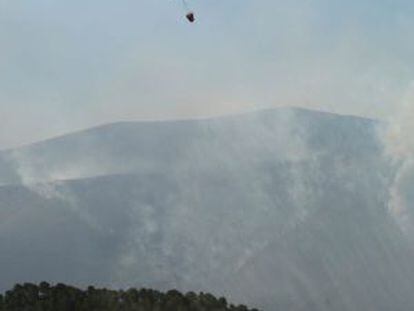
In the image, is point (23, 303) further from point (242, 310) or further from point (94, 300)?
point (242, 310)

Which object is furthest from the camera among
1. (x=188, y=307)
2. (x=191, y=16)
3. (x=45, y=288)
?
(x=45, y=288)

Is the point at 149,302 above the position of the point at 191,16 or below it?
below

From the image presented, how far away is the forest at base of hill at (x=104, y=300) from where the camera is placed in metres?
143

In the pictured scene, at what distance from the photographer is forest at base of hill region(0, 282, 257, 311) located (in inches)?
5645

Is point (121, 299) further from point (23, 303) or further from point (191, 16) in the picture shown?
point (191, 16)

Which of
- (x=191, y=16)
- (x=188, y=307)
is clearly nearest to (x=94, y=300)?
(x=188, y=307)

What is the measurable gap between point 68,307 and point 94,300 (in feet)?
16.2

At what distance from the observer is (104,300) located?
147 meters

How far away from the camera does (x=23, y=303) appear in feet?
495

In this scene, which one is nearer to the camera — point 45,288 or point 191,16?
point 191,16

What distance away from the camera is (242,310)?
146m

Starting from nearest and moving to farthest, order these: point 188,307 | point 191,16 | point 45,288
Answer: point 191,16, point 188,307, point 45,288

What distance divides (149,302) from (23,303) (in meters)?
23.4

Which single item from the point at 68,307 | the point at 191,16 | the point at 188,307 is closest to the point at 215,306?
the point at 188,307
